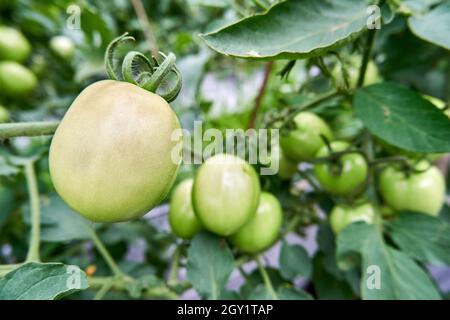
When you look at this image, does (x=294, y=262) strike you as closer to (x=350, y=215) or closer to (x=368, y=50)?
(x=350, y=215)

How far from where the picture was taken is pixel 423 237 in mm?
529

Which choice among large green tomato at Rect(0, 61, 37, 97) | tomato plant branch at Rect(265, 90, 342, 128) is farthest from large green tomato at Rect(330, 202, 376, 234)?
A: large green tomato at Rect(0, 61, 37, 97)

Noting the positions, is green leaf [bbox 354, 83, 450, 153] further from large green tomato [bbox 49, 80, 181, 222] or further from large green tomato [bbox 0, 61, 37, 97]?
large green tomato [bbox 0, 61, 37, 97]

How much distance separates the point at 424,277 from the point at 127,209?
1.16ft

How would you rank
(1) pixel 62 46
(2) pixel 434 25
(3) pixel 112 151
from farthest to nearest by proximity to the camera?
(1) pixel 62 46 < (2) pixel 434 25 < (3) pixel 112 151

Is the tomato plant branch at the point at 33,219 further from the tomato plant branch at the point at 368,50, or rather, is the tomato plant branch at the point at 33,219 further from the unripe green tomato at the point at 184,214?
the tomato plant branch at the point at 368,50

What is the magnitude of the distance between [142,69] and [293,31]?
0.13 metres

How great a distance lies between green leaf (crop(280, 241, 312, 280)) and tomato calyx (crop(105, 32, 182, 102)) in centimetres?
30

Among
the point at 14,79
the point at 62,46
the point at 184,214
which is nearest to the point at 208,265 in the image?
the point at 184,214

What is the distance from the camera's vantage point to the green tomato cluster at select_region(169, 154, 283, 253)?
45 cm

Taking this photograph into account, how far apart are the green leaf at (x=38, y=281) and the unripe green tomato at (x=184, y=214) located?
19 cm

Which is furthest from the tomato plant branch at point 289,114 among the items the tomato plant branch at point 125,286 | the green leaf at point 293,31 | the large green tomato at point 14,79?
the large green tomato at point 14,79
